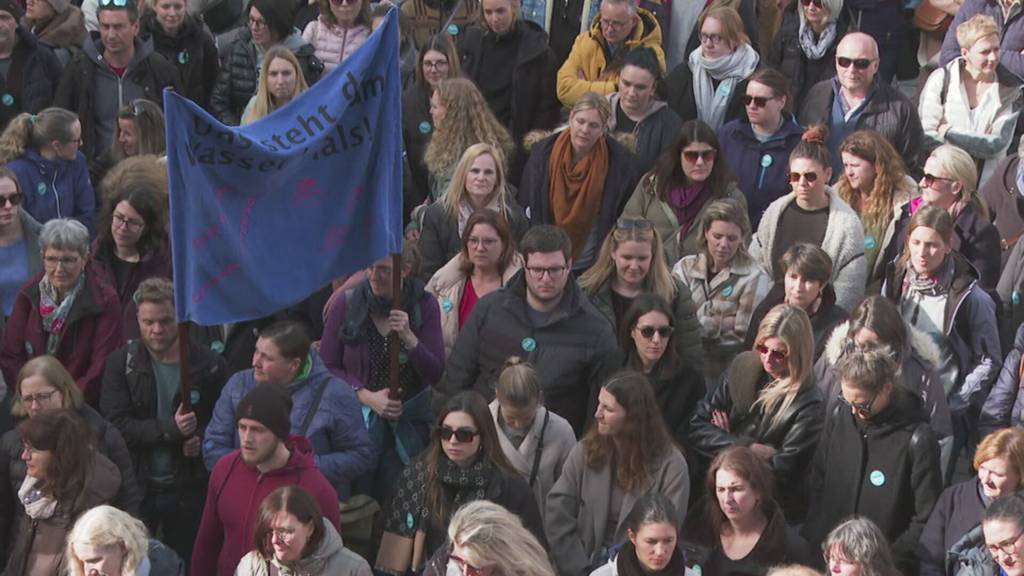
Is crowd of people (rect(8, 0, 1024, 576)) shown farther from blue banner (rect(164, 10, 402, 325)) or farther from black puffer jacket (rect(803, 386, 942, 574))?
blue banner (rect(164, 10, 402, 325))

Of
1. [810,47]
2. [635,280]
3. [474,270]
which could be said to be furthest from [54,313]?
[810,47]

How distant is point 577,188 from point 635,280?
62.9 inches

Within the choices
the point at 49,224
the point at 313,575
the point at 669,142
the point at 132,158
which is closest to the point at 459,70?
the point at 669,142

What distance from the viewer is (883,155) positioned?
12.5 m

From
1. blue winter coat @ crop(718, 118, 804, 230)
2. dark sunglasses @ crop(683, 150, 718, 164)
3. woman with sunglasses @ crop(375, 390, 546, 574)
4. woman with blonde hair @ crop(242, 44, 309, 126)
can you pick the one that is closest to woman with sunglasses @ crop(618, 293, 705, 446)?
woman with sunglasses @ crop(375, 390, 546, 574)

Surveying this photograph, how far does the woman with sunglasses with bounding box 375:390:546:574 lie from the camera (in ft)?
32.1

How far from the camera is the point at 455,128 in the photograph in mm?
13078

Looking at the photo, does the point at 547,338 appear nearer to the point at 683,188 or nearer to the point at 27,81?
the point at 683,188

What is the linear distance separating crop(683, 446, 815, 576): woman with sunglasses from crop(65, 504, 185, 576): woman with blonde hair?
2409 mm

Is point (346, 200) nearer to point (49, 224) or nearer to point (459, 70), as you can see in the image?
point (49, 224)

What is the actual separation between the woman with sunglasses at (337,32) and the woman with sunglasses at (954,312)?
4813 mm

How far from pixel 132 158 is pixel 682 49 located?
4.28 meters

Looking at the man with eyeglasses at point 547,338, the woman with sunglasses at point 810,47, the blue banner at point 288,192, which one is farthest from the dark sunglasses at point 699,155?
the blue banner at point 288,192

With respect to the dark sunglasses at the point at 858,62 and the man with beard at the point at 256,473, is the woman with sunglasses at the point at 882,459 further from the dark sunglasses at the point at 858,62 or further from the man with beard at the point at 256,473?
the dark sunglasses at the point at 858,62
